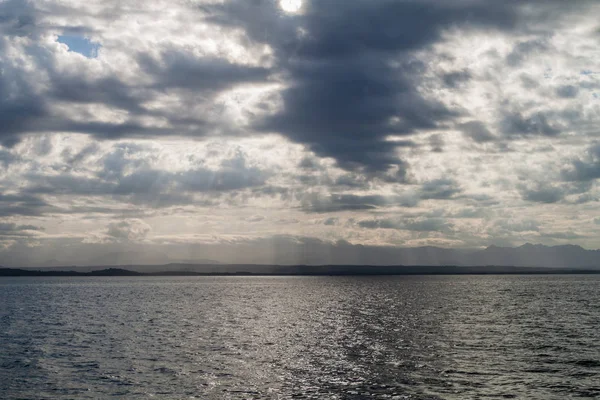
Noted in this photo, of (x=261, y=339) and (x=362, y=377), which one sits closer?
(x=362, y=377)

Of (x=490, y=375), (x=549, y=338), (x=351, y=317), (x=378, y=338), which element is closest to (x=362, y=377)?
(x=490, y=375)

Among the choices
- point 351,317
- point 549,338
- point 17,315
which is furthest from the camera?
point 17,315

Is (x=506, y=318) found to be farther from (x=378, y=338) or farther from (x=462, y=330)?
(x=378, y=338)

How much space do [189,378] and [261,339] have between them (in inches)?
1025

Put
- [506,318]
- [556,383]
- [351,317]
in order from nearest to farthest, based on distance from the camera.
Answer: [556,383]
[506,318]
[351,317]

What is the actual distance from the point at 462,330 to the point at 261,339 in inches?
1188

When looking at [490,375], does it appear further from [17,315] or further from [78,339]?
[17,315]

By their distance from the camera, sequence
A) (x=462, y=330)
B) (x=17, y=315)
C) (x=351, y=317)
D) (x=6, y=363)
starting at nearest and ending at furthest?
(x=6, y=363) < (x=462, y=330) < (x=351, y=317) < (x=17, y=315)

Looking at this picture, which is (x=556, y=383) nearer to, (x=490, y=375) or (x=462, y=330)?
(x=490, y=375)

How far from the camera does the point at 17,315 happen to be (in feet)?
381

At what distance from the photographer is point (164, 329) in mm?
85438

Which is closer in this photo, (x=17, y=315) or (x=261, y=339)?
(x=261, y=339)

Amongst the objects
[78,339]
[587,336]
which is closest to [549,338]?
[587,336]

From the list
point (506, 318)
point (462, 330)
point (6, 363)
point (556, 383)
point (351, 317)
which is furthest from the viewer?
point (351, 317)
